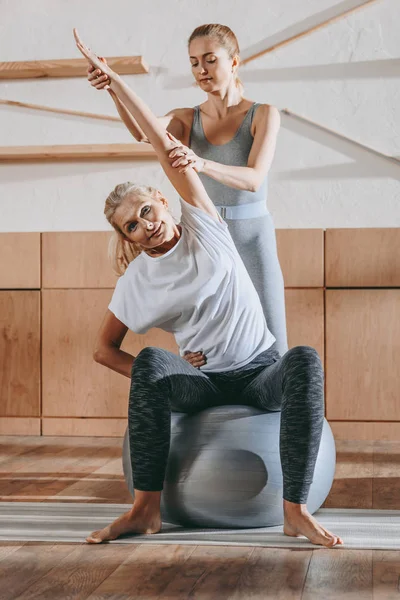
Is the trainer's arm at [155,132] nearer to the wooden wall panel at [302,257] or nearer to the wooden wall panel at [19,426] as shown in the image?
the wooden wall panel at [302,257]

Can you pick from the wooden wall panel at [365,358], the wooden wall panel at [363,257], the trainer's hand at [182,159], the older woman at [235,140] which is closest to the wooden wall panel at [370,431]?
the wooden wall panel at [365,358]

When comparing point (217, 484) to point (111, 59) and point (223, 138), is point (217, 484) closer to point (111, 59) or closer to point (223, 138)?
point (223, 138)

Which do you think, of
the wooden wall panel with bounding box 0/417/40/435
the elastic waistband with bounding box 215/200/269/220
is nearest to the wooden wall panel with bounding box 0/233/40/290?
the wooden wall panel with bounding box 0/417/40/435

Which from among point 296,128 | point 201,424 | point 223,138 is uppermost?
point 296,128

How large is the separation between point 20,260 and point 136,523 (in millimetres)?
2331

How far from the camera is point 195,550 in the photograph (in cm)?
184

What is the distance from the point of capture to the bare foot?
193 cm

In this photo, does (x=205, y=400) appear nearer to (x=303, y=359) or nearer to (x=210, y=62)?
(x=303, y=359)

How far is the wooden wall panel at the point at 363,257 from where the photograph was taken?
3789 mm

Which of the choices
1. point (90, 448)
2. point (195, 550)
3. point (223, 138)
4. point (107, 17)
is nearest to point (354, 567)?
point (195, 550)

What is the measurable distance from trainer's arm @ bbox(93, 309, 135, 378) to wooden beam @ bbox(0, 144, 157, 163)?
6.68 ft

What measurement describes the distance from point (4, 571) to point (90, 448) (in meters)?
1.89

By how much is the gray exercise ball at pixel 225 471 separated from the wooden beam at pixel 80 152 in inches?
91.7

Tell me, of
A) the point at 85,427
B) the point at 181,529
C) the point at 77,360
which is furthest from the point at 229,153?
the point at 85,427
